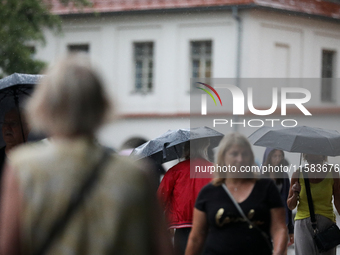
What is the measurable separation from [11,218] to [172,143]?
176 inches

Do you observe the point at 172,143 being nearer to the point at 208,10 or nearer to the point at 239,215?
the point at 239,215

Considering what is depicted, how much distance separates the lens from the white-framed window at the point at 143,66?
2558cm

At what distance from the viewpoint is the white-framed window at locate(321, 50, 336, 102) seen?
2503cm

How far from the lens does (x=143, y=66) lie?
25.7m

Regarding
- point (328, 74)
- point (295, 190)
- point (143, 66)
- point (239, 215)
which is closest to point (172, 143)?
point (295, 190)

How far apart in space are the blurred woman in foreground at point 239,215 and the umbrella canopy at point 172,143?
1543 mm

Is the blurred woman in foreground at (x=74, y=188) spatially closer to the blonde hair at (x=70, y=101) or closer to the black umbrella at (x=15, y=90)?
the blonde hair at (x=70, y=101)

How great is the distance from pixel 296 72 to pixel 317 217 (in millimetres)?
18401

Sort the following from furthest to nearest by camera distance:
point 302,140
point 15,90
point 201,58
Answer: point 201,58 → point 302,140 → point 15,90

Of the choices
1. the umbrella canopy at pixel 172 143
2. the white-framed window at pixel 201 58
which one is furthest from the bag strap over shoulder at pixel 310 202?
the white-framed window at pixel 201 58

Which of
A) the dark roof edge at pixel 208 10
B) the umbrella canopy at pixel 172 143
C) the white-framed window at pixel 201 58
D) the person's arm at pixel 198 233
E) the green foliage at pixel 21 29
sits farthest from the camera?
the white-framed window at pixel 201 58

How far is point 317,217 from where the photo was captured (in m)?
6.74

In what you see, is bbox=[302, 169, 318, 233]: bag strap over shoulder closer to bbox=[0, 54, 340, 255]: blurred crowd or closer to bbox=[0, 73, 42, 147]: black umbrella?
bbox=[0, 73, 42, 147]: black umbrella

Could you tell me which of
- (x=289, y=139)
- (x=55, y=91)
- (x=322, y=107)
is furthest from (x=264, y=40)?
(x=55, y=91)
